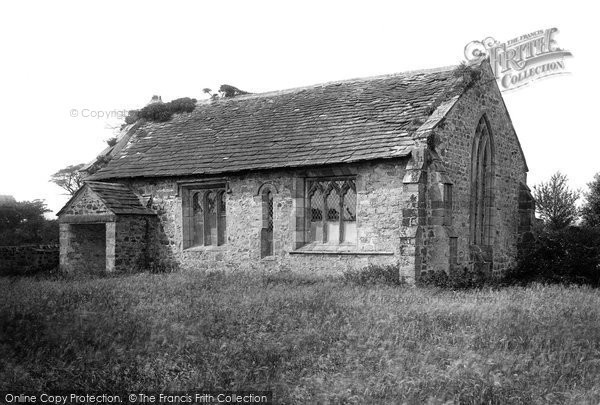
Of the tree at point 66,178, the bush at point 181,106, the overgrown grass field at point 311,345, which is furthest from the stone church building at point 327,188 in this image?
the tree at point 66,178

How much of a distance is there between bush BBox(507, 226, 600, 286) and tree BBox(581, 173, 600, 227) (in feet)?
39.4

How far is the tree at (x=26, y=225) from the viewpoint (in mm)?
30875

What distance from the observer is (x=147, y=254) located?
21234 millimetres

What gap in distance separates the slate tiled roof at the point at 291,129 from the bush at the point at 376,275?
3.01m

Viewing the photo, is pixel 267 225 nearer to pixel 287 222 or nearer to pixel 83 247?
pixel 287 222

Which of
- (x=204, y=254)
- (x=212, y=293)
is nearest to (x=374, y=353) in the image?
(x=212, y=293)

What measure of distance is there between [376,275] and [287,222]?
359 cm

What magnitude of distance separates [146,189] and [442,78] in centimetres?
1096

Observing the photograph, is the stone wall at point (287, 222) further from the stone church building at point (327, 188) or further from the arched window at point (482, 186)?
the arched window at point (482, 186)

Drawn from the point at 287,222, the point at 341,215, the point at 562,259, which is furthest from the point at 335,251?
the point at 562,259

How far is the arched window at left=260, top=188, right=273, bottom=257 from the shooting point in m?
18.9

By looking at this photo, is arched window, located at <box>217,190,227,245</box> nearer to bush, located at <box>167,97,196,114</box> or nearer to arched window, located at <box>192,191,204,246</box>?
arched window, located at <box>192,191,204,246</box>

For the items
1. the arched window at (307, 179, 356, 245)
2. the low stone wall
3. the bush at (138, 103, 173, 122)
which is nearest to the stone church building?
the arched window at (307, 179, 356, 245)

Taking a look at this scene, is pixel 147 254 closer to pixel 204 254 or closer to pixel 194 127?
pixel 204 254
